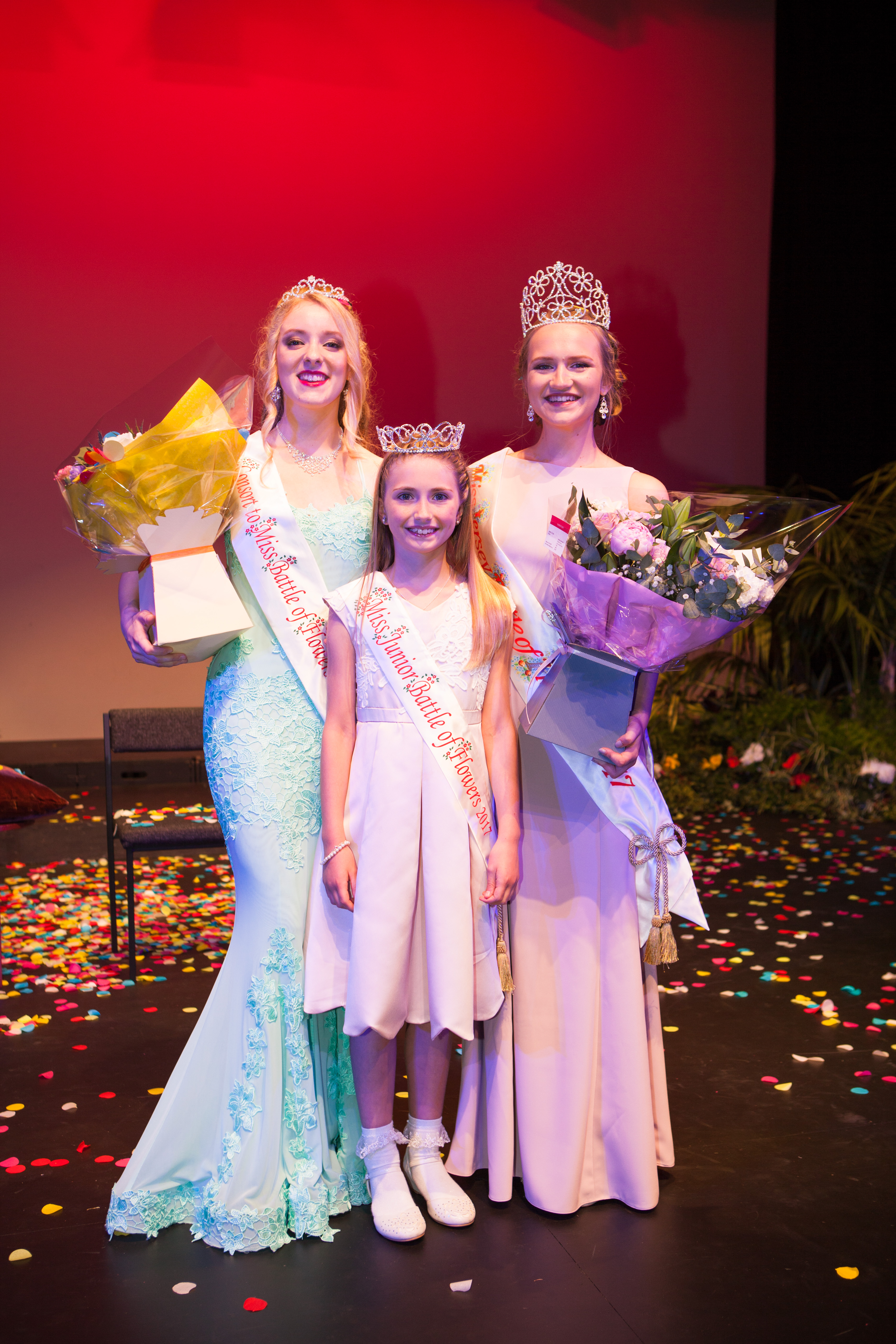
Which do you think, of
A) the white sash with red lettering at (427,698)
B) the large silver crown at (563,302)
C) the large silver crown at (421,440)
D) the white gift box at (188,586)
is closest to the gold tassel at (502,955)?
the white sash with red lettering at (427,698)

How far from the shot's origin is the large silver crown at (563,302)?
2055 mm

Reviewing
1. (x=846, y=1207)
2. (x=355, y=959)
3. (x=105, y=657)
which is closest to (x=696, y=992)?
(x=846, y=1207)

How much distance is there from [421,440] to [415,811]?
1.96 feet

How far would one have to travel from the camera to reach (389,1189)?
1922mm

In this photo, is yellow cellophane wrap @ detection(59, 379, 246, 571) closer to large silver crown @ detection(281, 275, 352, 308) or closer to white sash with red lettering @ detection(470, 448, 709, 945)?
large silver crown @ detection(281, 275, 352, 308)

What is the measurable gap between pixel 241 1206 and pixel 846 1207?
3.35 ft

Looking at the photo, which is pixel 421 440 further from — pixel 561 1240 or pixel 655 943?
pixel 561 1240

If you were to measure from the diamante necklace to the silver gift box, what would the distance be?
21.3 inches

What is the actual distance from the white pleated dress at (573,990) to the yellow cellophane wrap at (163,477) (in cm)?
51

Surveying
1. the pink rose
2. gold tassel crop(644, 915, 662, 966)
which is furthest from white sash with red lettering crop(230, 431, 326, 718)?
gold tassel crop(644, 915, 662, 966)

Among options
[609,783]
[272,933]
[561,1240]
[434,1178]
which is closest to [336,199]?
[609,783]

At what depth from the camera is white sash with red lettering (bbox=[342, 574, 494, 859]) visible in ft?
6.18

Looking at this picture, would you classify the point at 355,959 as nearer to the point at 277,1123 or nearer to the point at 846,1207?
the point at 277,1123

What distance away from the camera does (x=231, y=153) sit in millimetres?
5609
